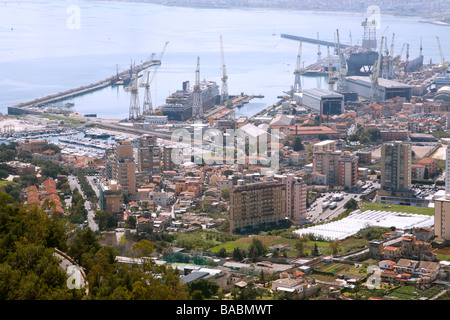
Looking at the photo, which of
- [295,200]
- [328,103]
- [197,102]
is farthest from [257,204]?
[197,102]

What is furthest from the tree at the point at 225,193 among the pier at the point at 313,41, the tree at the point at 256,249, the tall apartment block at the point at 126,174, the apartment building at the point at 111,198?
the pier at the point at 313,41

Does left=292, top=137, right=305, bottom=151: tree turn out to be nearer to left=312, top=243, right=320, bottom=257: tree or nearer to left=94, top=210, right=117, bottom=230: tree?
left=94, top=210, right=117, bottom=230: tree

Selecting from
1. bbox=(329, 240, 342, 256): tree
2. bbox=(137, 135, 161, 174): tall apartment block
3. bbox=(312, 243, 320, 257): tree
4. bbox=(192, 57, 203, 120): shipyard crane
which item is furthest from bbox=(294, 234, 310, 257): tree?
bbox=(192, 57, 203, 120): shipyard crane

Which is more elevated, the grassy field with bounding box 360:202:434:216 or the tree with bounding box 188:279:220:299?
the tree with bounding box 188:279:220:299

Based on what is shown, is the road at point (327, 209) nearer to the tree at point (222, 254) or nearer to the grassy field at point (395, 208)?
the grassy field at point (395, 208)

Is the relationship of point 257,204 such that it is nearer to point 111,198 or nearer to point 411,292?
point 111,198

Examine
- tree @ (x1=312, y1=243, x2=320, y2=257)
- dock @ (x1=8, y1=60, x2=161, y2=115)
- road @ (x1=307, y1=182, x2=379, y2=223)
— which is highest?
dock @ (x1=8, y1=60, x2=161, y2=115)
